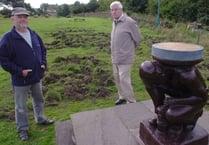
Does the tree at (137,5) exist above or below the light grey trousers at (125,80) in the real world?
above

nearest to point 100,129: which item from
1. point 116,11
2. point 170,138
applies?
point 170,138

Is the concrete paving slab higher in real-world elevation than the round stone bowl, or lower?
lower

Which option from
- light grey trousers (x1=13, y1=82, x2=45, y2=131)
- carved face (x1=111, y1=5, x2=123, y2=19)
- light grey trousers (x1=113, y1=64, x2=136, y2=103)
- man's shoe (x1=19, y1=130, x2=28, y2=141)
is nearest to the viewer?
light grey trousers (x1=13, y1=82, x2=45, y2=131)

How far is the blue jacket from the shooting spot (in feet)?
11.4

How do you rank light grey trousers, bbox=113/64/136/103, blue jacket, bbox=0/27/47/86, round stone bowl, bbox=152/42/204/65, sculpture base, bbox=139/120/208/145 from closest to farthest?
round stone bowl, bbox=152/42/204/65, sculpture base, bbox=139/120/208/145, blue jacket, bbox=0/27/47/86, light grey trousers, bbox=113/64/136/103

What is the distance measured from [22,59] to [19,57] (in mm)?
45

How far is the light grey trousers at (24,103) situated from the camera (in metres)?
3.66

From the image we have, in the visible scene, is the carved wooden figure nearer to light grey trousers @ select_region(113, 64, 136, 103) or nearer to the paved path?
the paved path

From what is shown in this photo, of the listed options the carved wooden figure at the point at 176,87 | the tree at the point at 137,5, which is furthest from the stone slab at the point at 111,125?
the tree at the point at 137,5

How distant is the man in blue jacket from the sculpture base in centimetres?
166

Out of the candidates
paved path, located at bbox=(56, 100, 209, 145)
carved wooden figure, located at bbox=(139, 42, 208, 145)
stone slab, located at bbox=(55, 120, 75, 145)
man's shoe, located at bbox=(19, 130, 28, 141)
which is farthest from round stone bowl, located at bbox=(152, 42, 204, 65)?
man's shoe, located at bbox=(19, 130, 28, 141)

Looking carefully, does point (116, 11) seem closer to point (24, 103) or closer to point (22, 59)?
point (22, 59)

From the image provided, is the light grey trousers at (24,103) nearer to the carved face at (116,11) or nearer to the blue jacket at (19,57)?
the blue jacket at (19,57)

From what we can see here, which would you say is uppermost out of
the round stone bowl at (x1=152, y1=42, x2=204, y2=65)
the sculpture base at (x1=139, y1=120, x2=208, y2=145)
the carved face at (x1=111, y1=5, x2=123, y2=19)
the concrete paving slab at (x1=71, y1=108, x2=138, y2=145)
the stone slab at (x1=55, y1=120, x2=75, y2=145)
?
the carved face at (x1=111, y1=5, x2=123, y2=19)
